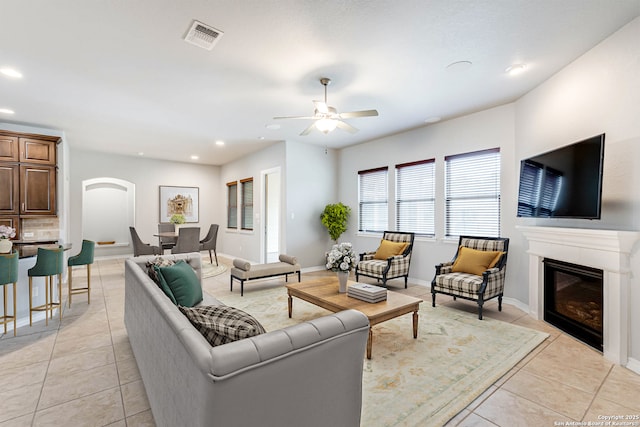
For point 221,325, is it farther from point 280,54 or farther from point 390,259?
point 390,259

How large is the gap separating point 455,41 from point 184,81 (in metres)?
2.86

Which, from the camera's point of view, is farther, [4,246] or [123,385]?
[4,246]

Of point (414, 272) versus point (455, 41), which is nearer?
point (455, 41)

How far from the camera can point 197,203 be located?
902cm

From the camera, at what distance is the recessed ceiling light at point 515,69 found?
3150 mm

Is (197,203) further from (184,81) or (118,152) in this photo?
(184,81)

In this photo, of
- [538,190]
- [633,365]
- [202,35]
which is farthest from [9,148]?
[633,365]

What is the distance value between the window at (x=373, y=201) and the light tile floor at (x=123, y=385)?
3294 millimetres

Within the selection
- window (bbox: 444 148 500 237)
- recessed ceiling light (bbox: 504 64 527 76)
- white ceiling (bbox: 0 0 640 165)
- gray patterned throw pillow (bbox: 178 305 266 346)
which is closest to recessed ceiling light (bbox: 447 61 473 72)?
white ceiling (bbox: 0 0 640 165)

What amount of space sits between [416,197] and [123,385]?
15.9 ft

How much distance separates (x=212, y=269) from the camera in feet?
22.2

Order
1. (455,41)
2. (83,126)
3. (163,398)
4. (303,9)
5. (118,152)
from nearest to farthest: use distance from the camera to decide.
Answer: (163,398)
(303,9)
(455,41)
(83,126)
(118,152)

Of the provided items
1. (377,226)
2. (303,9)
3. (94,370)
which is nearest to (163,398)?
(94,370)

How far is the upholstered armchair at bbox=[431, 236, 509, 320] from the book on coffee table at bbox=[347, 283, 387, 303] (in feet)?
4.25
